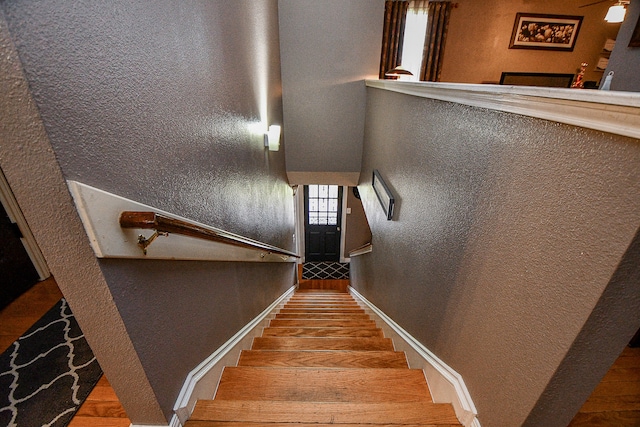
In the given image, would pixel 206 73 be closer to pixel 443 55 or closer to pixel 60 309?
pixel 60 309

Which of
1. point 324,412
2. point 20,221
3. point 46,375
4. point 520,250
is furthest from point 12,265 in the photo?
point 520,250

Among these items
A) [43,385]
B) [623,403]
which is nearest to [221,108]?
[43,385]

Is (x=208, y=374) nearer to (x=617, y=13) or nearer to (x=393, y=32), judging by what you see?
(x=393, y=32)

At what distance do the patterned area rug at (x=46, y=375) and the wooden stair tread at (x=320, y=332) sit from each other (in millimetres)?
1130

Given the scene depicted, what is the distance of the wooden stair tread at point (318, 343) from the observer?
2.01 meters

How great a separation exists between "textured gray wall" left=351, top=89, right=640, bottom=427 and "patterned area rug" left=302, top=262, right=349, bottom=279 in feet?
16.3

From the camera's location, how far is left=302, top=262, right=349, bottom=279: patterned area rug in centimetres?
652

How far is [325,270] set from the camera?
673 cm

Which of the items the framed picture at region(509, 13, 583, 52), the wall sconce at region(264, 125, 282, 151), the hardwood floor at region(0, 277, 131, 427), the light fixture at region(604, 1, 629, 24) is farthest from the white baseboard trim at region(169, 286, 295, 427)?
the framed picture at region(509, 13, 583, 52)

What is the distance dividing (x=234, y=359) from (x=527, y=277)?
1.58 m

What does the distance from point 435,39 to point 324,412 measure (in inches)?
194

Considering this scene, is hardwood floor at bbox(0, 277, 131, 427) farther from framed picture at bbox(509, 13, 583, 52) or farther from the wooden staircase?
framed picture at bbox(509, 13, 583, 52)

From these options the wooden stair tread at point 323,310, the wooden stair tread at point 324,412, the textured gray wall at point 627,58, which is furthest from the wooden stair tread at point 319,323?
the textured gray wall at point 627,58

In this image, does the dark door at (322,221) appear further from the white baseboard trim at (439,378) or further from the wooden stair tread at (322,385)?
the wooden stair tread at (322,385)
